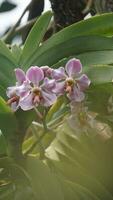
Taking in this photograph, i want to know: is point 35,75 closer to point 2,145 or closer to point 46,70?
point 46,70

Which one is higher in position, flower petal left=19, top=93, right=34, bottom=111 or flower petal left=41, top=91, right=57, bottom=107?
flower petal left=19, top=93, right=34, bottom=111

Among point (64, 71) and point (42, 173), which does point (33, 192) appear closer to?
point (42, 173)

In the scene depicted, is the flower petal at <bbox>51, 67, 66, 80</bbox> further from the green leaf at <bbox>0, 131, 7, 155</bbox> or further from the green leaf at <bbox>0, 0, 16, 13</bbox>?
the green leaf at <bbox>0, 0, 16, 13</bbox>

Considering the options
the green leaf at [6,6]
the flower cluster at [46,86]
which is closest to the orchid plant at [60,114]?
the flower cluster at [46,86]

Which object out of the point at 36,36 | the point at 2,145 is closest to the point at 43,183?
the point at 2,145

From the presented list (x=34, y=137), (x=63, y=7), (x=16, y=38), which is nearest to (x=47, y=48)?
(x=34, y=137)

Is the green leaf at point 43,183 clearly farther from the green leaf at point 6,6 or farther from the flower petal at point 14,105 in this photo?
the green leaf at point 6,6

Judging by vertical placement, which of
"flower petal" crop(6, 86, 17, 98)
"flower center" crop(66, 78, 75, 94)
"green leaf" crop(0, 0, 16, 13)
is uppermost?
"flower petal" crop(6, 86, 17, 98)

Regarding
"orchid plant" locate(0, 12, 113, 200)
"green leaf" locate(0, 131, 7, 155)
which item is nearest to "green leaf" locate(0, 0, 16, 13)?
"orchid plant" locate(0, 12, 113, 200)
